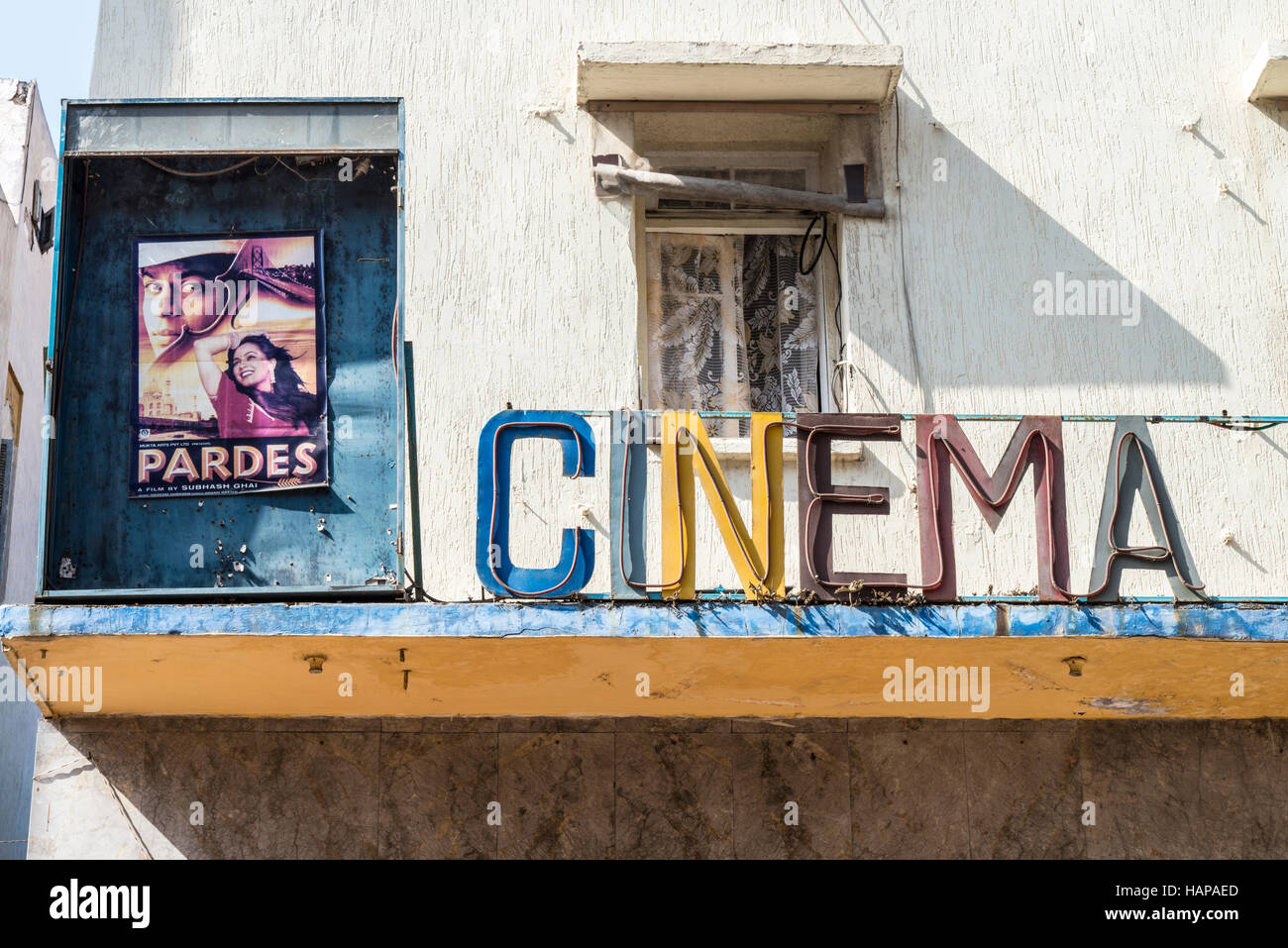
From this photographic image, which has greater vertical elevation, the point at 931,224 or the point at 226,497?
the point at 931,224

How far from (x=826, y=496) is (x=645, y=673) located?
4.42 feet

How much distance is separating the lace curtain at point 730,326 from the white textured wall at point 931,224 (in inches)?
16.2

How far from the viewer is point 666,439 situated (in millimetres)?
8133

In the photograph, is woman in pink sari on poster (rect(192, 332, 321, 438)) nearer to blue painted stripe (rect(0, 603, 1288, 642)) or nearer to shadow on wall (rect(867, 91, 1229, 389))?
blue painted stripe (rect(0, 603, 1288, 642))

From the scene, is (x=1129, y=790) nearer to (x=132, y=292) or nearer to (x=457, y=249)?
(x=457, y=249)

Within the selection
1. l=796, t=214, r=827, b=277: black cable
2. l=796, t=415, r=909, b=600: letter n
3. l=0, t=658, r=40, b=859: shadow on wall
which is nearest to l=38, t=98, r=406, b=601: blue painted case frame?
l=796, t=415, r=909, b=600: letter n

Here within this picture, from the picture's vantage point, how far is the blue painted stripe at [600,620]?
773 cm

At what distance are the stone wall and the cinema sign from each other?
1325 mm

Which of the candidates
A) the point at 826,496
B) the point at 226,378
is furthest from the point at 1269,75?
the point at 226,378

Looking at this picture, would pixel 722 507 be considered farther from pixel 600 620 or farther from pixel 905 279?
pixel 905 279

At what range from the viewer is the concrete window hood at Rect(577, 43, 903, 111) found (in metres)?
9.77

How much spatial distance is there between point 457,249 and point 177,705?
3.34m

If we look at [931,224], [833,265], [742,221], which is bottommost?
[833,265]
